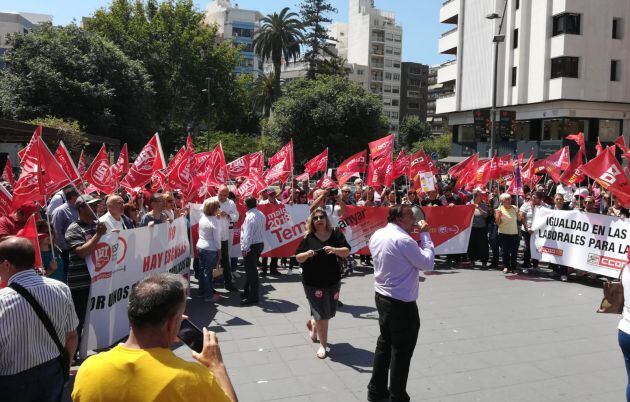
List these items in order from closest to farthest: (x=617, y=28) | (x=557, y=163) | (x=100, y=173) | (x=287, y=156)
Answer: (x=100, y=173), (x=287, y=156), (x=557, y=163), (x=617, y=28)

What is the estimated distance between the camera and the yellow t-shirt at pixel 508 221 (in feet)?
39.1

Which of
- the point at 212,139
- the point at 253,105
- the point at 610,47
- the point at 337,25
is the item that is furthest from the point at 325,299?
the point at 337,25

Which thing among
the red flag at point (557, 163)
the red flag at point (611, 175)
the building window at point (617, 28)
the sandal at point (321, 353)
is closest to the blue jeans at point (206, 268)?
the sandal at point (321, 353)

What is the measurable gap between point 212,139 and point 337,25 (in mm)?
73443

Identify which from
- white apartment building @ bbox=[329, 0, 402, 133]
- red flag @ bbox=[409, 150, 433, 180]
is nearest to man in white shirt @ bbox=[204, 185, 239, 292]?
red flag @ bbox=[409, 150, 433, 180]

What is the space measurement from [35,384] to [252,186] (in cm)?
902

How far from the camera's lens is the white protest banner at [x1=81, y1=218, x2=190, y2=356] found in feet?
20.8

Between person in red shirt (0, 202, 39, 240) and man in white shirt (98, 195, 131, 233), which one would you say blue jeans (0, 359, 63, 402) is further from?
man in white shirt (98, 195, 131, 233)

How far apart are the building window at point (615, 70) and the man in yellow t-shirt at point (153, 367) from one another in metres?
39.0

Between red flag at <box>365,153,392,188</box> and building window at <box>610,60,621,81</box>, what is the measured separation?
91.4 ft

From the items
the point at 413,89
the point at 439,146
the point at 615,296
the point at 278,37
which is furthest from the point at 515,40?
the point at 413,89

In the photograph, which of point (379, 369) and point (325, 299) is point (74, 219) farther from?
point (379, 369)

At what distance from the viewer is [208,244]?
8977 millimetres

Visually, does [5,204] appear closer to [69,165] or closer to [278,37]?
[69,165]
